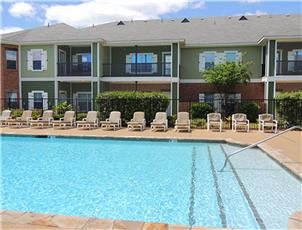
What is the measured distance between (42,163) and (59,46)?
55.8 ft

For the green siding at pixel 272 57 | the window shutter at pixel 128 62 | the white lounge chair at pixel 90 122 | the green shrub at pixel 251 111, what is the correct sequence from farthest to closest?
the window shutter at pixel 128 62 → the green siding at pixel 272 57 → the green shrub at pixel 251 111 → the white lounge chair at pixel 90 122

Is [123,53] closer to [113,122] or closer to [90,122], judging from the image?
→ [90,122]

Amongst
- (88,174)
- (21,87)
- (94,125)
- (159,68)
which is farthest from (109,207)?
(21,87)

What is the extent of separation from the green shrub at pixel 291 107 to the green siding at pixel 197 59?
7576 millimetres

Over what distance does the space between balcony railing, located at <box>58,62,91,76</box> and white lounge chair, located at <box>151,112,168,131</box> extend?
9.86 metres

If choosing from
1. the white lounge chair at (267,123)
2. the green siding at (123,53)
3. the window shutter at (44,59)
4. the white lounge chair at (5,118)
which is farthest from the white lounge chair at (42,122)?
the white lounge chair at (267,123)

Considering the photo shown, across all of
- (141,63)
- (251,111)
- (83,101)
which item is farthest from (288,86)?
(83,101)

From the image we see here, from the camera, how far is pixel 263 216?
6.01 meters

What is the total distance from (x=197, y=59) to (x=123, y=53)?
637 centimetres

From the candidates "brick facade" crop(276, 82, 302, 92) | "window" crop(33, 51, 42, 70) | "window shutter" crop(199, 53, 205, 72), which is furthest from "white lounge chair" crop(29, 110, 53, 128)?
"brick facade" crop(276, 82, 302, 92)

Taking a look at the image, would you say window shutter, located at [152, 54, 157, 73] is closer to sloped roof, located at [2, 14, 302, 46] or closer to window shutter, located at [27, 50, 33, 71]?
sloped roof, located at [2, 14, 302, 46]

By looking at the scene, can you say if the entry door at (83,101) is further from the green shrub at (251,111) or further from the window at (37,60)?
the green shrub at (251,111)

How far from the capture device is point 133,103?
64.0 ft

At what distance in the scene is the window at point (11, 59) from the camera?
990 inches
